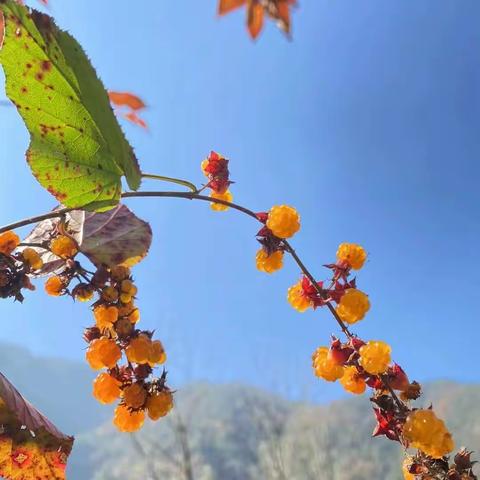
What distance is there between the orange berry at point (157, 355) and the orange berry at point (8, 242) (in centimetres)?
15

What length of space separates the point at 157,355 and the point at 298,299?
14 centimetres

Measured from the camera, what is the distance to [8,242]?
0.49 m

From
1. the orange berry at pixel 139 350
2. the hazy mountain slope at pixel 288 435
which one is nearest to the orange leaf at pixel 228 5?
the orange berry at pixel 139 350

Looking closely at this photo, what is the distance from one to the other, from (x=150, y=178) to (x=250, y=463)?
25843mm

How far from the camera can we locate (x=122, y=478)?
26.9m

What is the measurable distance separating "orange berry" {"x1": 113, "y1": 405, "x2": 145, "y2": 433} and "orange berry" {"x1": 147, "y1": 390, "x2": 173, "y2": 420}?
2 cm

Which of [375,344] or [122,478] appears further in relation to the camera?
[122,478]

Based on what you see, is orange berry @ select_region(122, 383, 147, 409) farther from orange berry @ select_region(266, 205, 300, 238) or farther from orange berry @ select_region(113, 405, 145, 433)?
orange berry @ select_region(266, 205, 300, 238)

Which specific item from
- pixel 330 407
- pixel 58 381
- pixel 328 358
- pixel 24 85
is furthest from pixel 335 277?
pixel 58 381

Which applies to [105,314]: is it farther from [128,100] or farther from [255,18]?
[128,100]

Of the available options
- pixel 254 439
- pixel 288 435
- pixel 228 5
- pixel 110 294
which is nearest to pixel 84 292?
pixel 110 294

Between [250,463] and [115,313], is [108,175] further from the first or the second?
[250,463]

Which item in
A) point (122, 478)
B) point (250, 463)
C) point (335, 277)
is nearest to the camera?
point (335, 277)

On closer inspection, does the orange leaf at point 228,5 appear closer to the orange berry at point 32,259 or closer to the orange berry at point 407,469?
the orange berry at point 32,259
